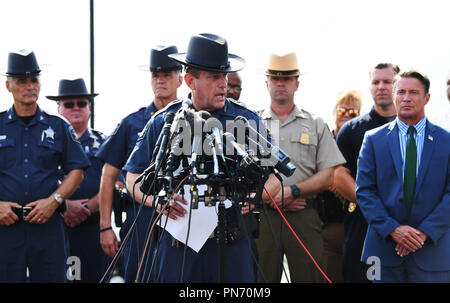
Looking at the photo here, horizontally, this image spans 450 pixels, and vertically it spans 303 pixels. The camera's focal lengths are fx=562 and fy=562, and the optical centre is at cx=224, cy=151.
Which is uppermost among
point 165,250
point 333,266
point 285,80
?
point 285,80

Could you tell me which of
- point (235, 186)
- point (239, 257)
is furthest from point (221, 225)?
point (239, 257)

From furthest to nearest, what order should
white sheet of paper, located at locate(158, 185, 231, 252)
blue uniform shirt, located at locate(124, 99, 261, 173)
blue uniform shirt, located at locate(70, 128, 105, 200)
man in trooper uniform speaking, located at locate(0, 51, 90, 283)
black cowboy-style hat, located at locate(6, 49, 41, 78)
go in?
1. blue uniform shirt, located at locate(70, 128, 105, 200)
2. black cowboy-style hat, located at locate(6, 49, 41, 78)
3. man in trooper uniform speaking, located at locate(0, 51, 90, 283)
4. blue uniform shirt, located at locate(124, 99, 261, 173)
5. white sheet of paper, located at locate(158, 185, 231, 252)

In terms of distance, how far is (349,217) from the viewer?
5141 mm

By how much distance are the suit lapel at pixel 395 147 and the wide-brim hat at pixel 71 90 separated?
351cm

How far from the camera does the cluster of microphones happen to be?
7.66 ft

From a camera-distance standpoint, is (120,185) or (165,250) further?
(120,185)

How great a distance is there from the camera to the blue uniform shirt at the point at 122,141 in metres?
4.59

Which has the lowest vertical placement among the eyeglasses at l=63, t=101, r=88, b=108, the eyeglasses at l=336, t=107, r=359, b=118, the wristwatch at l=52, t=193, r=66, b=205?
the wristwatch at l=52, t=193, r=66, b=205

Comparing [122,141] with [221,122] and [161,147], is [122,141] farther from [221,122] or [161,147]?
[161,147]

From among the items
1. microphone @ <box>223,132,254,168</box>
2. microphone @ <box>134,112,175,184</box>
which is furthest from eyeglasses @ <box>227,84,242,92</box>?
microphone @ <box>223,132,254,168</box>

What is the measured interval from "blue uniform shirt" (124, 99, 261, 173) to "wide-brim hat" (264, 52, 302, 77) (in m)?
1.88

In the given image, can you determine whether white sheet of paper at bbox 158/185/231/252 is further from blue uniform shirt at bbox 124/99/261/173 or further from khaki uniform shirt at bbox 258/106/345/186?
khaki uniform shirt at bbox 258/106/345/186

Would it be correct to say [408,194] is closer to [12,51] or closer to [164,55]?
[164,55]
